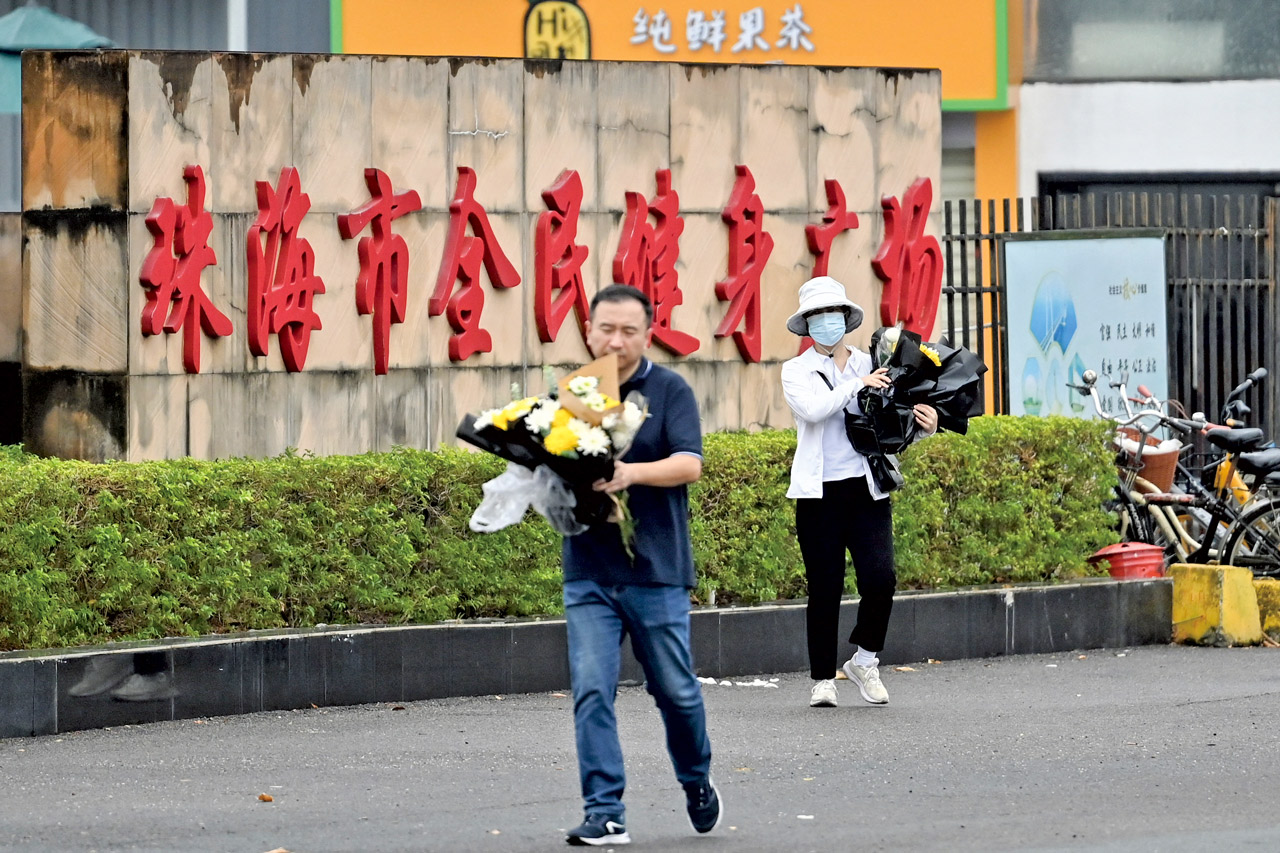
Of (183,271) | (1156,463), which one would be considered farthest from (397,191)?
(1156,463)

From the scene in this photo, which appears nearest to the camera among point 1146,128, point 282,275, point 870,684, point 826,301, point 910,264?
point 826,301

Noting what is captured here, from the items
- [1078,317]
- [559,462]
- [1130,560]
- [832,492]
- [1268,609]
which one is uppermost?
[1078,317]

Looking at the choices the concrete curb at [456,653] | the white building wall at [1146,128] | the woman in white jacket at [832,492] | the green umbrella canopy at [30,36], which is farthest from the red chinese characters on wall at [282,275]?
the white building wall at [1146,128]

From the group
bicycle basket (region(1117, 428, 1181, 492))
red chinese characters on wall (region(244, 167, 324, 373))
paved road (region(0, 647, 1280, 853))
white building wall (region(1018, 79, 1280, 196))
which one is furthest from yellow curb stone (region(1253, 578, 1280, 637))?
white building wall (region(1018, 79, 1280, 196))

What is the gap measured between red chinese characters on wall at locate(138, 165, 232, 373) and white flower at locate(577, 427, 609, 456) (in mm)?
4905

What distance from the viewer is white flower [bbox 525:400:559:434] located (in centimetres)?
591

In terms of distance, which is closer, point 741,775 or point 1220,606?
point 741,775

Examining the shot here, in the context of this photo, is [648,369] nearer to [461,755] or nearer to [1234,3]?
[461,755]

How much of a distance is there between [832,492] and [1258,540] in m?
3.99

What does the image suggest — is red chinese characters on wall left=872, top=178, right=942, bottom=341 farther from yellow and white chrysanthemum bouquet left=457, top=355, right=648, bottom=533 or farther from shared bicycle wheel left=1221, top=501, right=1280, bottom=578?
yellow and white chrysanthemum bouquet left=457, top=355, right=648, bottom=533

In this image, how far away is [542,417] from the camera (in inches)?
233

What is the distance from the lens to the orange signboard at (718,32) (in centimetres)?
1934

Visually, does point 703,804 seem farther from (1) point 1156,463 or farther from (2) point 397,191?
(1) point 1156,463

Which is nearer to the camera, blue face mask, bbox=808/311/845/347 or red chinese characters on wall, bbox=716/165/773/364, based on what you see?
blue face mask, bbox=808/311/845/347
